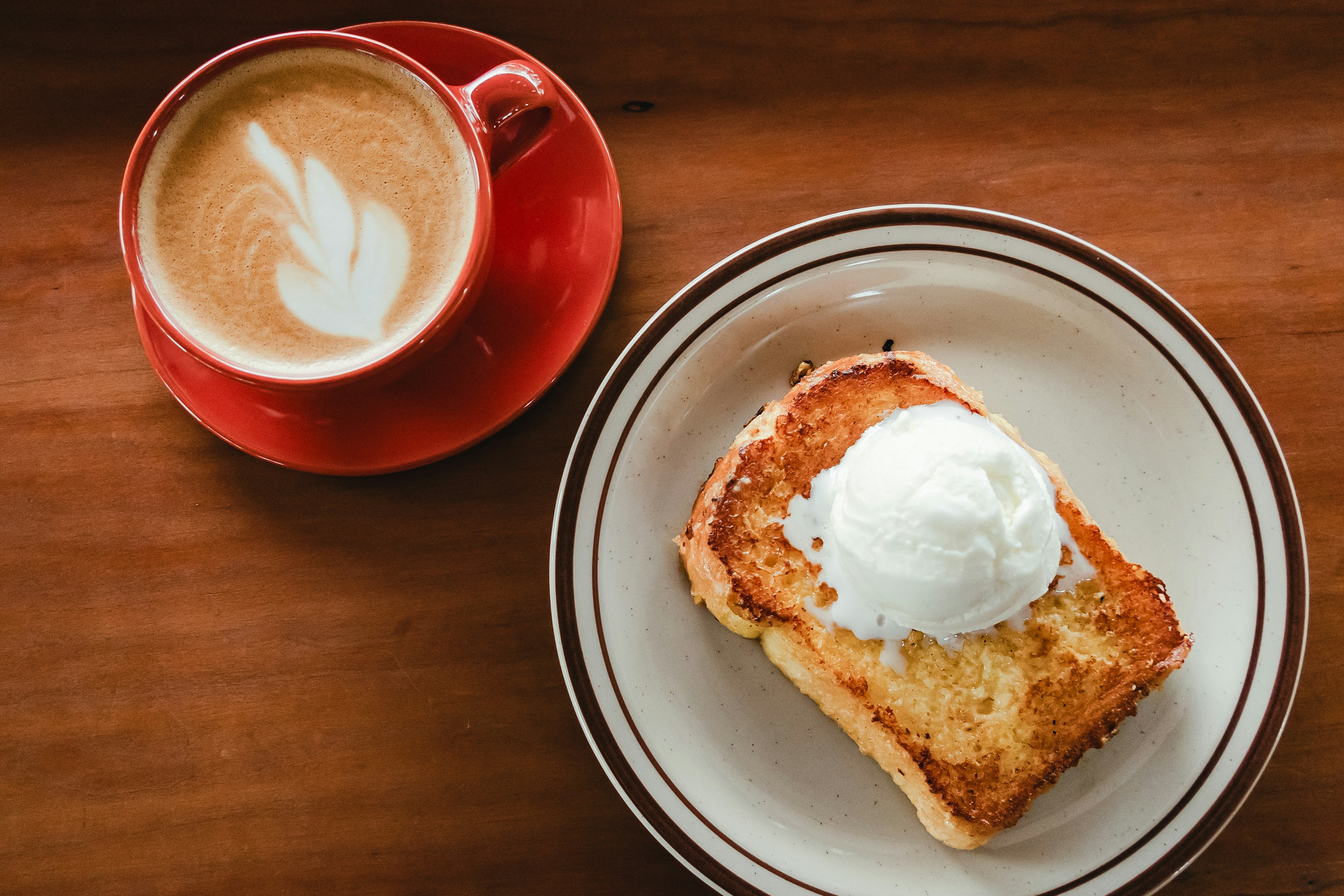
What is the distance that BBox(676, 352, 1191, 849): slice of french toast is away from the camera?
1190 millimetres

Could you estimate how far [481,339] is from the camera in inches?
50.3

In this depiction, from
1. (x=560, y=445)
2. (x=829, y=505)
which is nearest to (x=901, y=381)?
(x=829, y=505)

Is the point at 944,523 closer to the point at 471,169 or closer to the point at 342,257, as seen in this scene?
the point at 471,169

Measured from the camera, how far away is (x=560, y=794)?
137cm

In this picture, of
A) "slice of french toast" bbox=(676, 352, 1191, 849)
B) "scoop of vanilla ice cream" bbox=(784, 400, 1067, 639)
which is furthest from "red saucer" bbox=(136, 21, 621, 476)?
"scoop of vanilla ice cream" bbox=(784, 400, 1067, 639)

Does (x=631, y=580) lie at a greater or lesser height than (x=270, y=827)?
greater

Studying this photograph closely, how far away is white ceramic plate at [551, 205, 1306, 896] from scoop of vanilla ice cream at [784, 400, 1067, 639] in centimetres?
23

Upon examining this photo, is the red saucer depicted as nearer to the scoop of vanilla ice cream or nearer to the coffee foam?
the coffee foam

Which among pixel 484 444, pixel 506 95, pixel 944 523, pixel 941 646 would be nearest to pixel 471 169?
pixel 506 95

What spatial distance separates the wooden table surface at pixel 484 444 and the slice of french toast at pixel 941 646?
35 cm

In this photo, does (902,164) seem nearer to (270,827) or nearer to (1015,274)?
(1015,274)

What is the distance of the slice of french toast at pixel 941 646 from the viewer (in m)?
1.19

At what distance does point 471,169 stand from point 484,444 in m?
0.47

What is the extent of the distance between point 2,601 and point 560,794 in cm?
103
